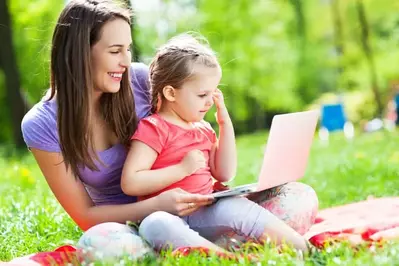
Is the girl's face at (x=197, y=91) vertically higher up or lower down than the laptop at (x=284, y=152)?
higher up

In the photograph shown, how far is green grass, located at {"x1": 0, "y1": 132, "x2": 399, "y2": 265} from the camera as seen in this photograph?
2.66 meters

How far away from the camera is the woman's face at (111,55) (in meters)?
3.12

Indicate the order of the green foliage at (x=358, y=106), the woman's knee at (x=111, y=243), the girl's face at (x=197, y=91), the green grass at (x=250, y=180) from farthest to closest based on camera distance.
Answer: the green foliage at (x=358, y=106), the girl's face at (x=197, y=91), the woman's knee at (x=111, y=243), the green grass at (x=250, y=180)

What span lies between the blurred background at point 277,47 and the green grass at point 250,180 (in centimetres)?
1064

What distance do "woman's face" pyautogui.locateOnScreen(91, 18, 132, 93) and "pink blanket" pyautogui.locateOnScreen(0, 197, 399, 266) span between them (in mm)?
667

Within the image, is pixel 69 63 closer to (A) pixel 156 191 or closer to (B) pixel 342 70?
(A) pixel 156 191

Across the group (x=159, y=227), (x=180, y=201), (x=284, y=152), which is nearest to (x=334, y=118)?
(x=284, y=152)

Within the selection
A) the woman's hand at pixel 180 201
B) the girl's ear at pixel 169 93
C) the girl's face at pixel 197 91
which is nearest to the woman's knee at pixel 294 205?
the woman's hand at pixel 180 201

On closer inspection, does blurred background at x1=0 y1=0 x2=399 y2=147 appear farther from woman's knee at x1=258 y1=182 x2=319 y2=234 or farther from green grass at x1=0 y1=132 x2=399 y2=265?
woman's knee at x1=258 y1=182 x2=319 y2=234

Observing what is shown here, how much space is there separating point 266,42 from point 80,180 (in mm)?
19061

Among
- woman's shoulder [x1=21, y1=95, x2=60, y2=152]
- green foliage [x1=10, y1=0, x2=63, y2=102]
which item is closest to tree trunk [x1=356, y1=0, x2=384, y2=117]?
green foliage [x1=10, y1=0, x2=63, y2=102]

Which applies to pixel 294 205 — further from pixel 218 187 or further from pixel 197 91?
pixel 197 91

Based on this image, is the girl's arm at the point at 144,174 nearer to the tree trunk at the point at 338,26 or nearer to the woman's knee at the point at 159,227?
the woman's knee at the point at 159,227

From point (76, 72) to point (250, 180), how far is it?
3.25 m
